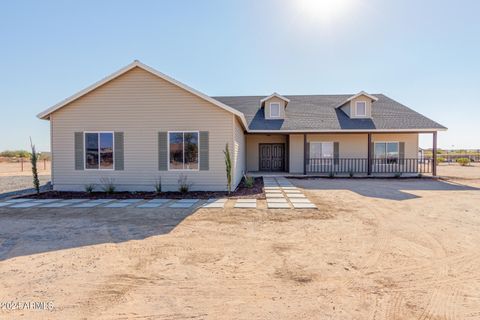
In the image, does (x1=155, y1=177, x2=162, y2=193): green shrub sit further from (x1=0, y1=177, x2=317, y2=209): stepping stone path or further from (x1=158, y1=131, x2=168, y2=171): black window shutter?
(x1=0, y1=177, x2=317, y2=209): stepping stone path

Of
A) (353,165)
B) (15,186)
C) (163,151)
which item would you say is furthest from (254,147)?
(15,186)

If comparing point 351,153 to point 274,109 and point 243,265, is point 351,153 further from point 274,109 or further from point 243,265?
point 243,265

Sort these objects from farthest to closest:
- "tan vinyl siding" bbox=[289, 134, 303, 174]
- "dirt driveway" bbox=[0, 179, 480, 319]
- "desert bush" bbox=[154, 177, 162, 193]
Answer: "tan vinyl siding" bbox=[289, 134, 303, 174]
"desert bush" bbox=[154, 177, 162, 193]
"dirt driveway" bbox=[0, 179, 480, 319]

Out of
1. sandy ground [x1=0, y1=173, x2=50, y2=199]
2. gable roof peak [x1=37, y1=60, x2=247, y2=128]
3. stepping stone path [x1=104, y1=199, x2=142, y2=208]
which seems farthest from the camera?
sandy ground [x1=0, y1=173, x2=50, y2=199]

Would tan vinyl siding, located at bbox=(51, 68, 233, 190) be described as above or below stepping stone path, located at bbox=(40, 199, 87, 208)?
above

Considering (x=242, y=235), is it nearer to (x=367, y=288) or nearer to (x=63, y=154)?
(x=367, y=288)

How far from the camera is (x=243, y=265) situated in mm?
3930

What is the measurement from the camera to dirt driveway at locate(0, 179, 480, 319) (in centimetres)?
285

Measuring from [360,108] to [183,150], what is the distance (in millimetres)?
12709

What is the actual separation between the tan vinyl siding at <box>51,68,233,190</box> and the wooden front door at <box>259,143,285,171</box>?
864 centimetres

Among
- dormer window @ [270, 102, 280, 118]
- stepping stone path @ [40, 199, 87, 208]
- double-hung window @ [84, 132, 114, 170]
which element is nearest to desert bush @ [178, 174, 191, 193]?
double-hung window @ [84, 132, 114, 170]

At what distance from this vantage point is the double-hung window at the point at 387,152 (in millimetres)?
17609

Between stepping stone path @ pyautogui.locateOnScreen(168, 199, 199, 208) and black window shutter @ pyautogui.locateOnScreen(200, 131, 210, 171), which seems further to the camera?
black window shutter @ pyautogui.locateOnScreen(200, 131, 210, 171)

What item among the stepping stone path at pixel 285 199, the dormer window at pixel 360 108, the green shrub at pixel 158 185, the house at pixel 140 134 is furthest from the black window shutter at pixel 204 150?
the dormer window at pixel 360 108
